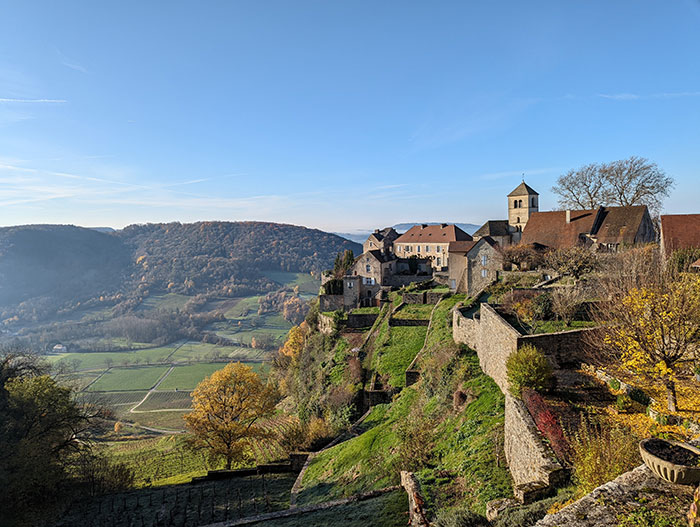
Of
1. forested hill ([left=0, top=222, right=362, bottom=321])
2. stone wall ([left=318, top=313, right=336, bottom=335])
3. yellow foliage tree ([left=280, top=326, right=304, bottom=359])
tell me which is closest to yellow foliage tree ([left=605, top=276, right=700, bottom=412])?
stone wall ([left=318, top=313, right=336, bottom=335])

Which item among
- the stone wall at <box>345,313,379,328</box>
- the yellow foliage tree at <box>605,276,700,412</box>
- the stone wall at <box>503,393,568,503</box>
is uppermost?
the yellow foliage tree at <box>605,276,700,412</box>

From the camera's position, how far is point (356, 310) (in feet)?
136

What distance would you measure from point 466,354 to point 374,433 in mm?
5894

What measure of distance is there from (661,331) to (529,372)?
3.45 m

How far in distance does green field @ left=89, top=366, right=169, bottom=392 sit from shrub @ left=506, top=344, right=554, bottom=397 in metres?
89.5

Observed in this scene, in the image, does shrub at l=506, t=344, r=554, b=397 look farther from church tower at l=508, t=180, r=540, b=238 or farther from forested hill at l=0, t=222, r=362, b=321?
forested hill at l=0, t=222, r=362, b=321

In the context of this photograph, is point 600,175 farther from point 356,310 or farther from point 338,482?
point 338,482

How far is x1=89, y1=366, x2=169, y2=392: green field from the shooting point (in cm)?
8450

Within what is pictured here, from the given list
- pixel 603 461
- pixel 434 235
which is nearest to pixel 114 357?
pixel 434 235

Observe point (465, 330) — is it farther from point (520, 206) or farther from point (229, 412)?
point (520, 206)

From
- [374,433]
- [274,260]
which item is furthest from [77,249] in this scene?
[374,433]

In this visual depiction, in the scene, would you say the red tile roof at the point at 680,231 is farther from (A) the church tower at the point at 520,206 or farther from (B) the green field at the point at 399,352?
(A) the church tower at the point at 520,206

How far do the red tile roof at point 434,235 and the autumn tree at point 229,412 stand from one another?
37.6 metres

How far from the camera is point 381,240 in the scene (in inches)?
2447
